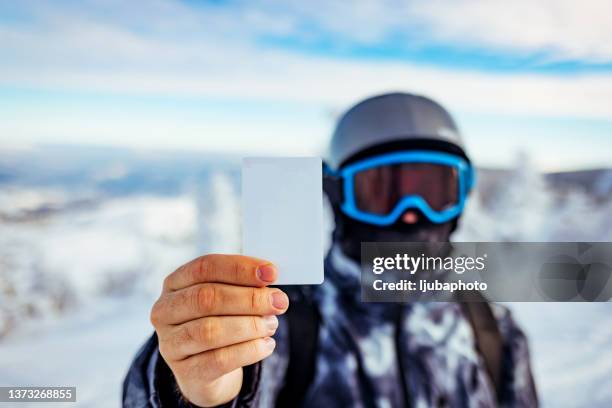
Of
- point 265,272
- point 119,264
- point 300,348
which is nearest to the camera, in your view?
point 265,272

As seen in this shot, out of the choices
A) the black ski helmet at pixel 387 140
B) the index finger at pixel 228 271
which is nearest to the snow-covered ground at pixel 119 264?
the black ski helmet at pixel 387 140

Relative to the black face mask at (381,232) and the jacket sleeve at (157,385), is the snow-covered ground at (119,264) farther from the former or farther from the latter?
the jacket sleeve at (157,385)

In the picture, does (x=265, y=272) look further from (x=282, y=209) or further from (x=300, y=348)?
(x=300, y=348)

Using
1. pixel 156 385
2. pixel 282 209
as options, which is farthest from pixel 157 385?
pixel 282 209

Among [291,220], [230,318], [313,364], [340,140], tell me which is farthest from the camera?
[340,140]

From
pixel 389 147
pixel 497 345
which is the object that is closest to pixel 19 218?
pixel 389 147

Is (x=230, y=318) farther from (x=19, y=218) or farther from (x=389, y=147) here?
(x=19, y=218)
